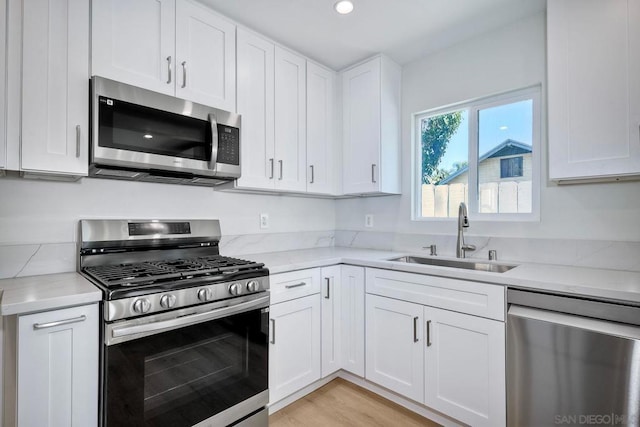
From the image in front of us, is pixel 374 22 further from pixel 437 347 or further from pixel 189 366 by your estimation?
pixel 189 366

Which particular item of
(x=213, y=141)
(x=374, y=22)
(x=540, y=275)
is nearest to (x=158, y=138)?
(x=213, y=141)

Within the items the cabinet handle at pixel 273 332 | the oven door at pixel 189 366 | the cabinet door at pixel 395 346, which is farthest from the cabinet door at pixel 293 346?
the cabinet door at pixel 395 346

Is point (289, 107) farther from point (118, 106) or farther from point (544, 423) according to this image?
point (544, 423)

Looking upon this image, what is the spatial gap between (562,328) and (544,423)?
45cm

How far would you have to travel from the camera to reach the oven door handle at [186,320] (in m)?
1.24

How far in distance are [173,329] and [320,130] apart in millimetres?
1836

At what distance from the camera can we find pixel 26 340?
3.56 ft

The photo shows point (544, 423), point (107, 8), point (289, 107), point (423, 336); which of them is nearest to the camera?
point (544, 423)

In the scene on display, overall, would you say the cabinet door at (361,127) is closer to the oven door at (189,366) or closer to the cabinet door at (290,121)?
the cabinet door at (290,121)

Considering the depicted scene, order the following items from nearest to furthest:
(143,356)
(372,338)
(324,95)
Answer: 1. (143,356)
2. (372,338)
3. (324,95)

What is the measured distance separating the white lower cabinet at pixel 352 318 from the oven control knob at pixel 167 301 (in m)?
1.17

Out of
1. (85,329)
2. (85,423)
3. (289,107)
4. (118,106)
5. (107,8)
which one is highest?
(107,8)

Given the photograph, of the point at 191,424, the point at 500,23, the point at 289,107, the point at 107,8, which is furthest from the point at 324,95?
the point at 191,424

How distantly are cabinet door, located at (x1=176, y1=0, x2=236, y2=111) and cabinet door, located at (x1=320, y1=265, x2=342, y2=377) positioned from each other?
4.24 feet
